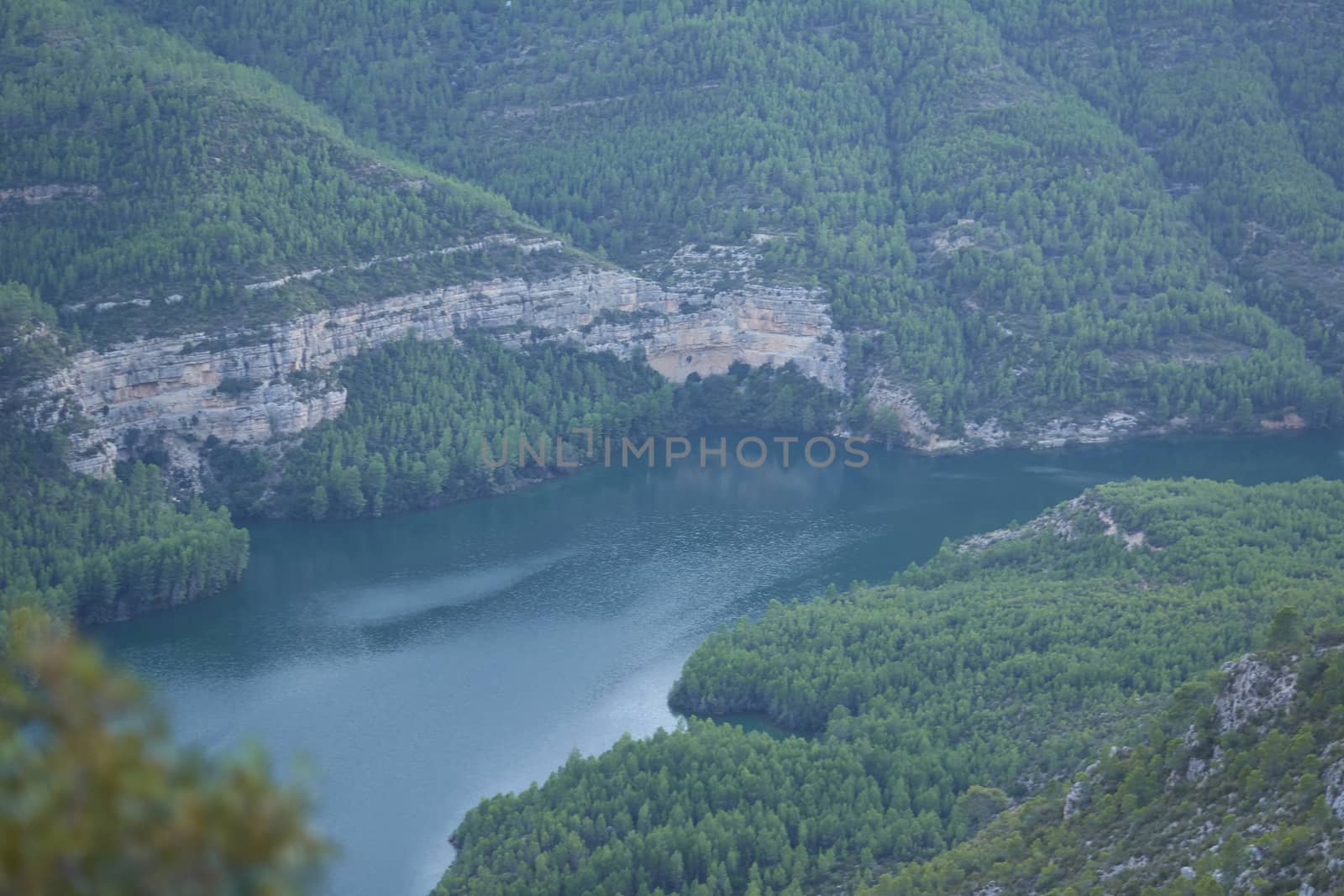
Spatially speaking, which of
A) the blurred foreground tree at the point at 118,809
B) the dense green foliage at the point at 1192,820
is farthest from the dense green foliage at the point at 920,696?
the blurred foreground tree at the point at 118,809

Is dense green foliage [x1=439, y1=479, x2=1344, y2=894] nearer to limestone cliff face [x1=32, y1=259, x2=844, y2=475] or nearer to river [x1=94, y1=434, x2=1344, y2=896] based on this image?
river [x1=94, y1=434, x2=1344, y2=896]

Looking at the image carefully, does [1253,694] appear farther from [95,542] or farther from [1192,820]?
[95,542]

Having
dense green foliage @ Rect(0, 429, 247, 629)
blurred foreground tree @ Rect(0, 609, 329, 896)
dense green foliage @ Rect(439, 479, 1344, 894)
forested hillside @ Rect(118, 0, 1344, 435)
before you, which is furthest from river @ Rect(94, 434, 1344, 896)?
blurred foreground tree @ Rect(0, 609, 329, 896)

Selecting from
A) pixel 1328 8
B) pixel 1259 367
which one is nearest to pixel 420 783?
pixel 1259 367

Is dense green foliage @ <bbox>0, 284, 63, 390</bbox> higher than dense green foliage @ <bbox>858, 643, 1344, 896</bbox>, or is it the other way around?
dense green foliage @ <bbox>0, 284, 63, 390</bbox>

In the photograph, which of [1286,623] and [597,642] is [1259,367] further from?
[1286,623]

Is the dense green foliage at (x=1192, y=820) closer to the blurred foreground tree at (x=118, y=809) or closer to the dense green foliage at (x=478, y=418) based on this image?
the blurred foreground tree at (x=118, y=809)

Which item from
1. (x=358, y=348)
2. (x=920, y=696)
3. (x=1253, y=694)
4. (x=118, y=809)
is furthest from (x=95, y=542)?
(x=118, y=809)

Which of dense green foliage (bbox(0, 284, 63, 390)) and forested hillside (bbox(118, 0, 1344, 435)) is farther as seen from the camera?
forested hillside (bbox(118, 0, 1344, 435))
